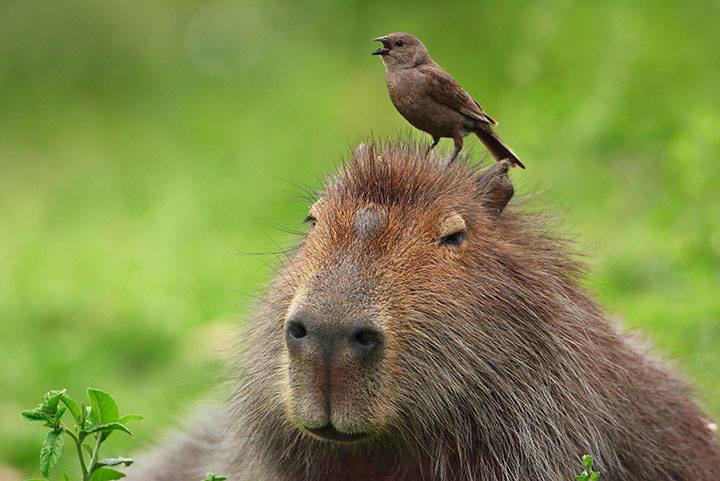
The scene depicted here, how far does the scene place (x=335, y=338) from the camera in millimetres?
3434

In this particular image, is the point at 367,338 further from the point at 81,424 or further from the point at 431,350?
the point at 81,424

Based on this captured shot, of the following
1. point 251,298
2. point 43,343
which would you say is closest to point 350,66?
point 43,343

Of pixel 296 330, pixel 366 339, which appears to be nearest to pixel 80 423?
pixel 296 330

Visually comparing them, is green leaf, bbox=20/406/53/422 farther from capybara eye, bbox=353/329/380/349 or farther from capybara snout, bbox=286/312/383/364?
capybara eye, bbox=353/329/380/349

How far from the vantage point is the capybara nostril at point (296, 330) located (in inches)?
138

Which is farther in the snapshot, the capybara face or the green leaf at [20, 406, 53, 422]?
the capybara face

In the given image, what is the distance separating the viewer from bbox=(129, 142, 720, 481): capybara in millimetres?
3516

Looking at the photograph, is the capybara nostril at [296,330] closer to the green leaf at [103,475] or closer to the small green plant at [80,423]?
the small green plant at [80,423]

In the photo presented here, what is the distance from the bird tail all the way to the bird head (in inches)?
10.8

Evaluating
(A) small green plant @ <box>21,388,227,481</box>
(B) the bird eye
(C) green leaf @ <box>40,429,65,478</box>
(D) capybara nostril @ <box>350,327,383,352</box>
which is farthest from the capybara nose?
(C) green leaf @ <box>40,429,65,478</box>

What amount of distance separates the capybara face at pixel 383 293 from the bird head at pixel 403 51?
320 mm

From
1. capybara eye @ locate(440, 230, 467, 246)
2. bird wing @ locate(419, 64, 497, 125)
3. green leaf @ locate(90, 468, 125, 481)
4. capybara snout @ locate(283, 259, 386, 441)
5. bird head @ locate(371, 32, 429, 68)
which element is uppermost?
bird head @ locate(371, 32, 429, 68)

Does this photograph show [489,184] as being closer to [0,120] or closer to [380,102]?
[380,102]

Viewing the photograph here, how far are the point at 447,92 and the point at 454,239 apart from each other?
41 centimetres
